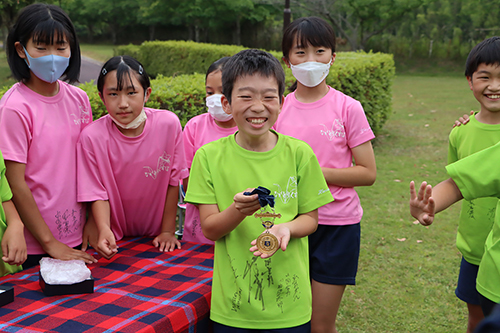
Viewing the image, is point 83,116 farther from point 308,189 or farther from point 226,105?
point 308,189

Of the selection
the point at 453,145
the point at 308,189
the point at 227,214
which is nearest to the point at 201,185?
the point at 227,214

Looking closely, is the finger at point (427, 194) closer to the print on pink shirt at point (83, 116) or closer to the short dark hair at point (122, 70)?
the short dark hair at point (122, 70)

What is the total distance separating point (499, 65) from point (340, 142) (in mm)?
1015

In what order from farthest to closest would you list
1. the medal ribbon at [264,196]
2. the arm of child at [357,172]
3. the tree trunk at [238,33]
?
the tree trunk at [238,33] → the arm of child at [357,172] → the medal ribbon at [264,196]

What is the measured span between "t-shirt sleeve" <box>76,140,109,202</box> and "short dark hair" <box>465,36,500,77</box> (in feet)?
7.62

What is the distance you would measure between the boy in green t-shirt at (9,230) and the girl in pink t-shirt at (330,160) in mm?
1513

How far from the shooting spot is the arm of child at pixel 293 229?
1.91 meters

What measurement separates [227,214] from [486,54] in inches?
73.1

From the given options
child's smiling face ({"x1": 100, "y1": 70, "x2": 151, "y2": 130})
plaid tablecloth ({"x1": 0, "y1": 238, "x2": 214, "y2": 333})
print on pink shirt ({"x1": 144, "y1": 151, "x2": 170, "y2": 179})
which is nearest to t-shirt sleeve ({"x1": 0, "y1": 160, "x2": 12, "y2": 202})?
plaid tablecloth ({"x1": 0, "y1": 238, "x2": 214, "y2": 333})

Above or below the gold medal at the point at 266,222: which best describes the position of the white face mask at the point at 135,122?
above

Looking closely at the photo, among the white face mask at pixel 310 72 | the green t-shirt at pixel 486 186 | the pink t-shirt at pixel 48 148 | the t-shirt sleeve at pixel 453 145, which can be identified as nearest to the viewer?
the green t-shirt at pixel 486 186

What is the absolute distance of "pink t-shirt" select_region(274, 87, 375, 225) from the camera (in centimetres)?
274

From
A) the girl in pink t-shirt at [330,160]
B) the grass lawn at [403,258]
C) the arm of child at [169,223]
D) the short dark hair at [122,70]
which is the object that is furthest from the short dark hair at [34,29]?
the grass lawn at [403,258]

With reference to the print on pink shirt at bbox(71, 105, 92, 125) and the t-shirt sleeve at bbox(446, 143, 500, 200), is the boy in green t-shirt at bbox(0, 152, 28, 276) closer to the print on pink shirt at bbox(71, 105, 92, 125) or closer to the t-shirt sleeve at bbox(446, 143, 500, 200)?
the print on pink shirt at bbox(71, 105, 92, 125)
